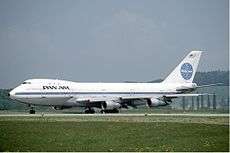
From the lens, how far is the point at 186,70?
267 ft

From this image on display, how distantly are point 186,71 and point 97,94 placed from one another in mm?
17665

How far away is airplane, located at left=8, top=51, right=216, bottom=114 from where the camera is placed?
6612 cm

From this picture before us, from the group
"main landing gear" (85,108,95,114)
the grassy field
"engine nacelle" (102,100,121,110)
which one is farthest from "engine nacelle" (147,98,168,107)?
the grassy field

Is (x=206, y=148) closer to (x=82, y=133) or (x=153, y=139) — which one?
(x=153, y=139)

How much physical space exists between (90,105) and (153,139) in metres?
41.9

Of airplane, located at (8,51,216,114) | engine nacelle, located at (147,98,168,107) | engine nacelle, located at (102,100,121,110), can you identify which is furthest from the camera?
engine nacelle, located at (147,98,168,107)

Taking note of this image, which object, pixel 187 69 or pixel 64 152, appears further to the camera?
pixel 187 69

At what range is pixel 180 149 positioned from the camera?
936 inches

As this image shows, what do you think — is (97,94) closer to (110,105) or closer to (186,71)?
(110,105)

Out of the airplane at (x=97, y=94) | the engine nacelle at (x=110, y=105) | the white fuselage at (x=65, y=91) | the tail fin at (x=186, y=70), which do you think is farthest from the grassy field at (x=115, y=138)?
the tail fin at (x=186, y=70)

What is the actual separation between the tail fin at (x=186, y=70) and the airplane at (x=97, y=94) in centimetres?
25

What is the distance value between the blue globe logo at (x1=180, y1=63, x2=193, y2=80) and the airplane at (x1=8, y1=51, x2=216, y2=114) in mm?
1452

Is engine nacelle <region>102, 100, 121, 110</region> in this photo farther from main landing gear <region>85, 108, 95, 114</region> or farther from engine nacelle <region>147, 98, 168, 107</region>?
engine nacelle <region>147, 98, 168, 107</region>

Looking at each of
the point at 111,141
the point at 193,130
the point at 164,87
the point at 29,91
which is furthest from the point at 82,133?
the point at 164,87
